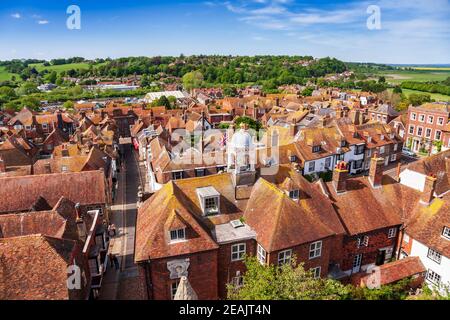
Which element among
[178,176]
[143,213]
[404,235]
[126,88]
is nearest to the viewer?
[143,213]

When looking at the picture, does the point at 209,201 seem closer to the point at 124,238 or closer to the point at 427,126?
the point at 124,238

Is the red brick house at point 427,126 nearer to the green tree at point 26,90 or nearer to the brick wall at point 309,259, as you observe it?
the brick wall at point 309,259

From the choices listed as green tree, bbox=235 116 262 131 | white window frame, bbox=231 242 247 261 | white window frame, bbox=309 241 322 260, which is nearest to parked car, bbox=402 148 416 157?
green tree, bbox=235 116 262 131

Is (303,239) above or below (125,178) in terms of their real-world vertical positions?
above

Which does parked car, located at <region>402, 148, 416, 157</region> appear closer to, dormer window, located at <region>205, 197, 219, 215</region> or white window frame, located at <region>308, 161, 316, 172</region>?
white window frame, located at <region>308, 161, 316, 172</region>

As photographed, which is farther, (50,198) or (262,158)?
(262,158)
